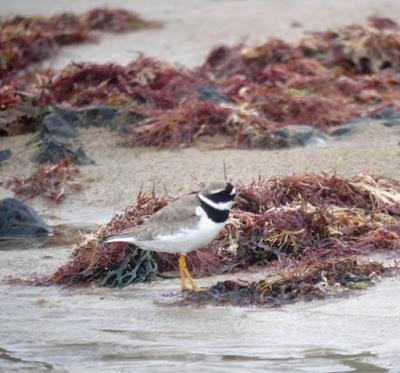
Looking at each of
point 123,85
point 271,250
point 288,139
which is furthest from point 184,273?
point 123,85

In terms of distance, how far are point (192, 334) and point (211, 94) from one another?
194 inches

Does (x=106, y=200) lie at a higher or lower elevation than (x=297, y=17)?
lower

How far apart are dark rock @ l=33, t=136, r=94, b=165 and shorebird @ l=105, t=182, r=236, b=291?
312cm

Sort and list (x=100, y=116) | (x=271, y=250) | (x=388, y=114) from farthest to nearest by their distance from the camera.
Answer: (x=100, y=116), (x=388, y=114), (x=271, y=250)

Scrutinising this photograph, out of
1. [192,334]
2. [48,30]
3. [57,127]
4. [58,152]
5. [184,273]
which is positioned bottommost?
[192,334]

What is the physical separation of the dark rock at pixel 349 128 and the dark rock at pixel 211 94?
114 cm

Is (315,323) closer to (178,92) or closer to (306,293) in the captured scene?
(306,293)

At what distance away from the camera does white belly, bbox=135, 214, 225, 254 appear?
646cm

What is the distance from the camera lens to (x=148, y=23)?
14320 mm

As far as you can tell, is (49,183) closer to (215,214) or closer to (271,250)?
(271,250)

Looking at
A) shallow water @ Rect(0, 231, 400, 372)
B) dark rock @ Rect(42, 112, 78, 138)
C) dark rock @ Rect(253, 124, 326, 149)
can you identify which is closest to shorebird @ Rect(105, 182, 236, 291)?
shallow water @ Rect(0, 231, 400, 372)

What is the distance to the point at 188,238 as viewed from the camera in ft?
21.2

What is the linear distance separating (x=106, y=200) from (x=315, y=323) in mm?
3352

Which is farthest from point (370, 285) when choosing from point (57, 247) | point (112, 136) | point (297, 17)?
point (297, 17)
